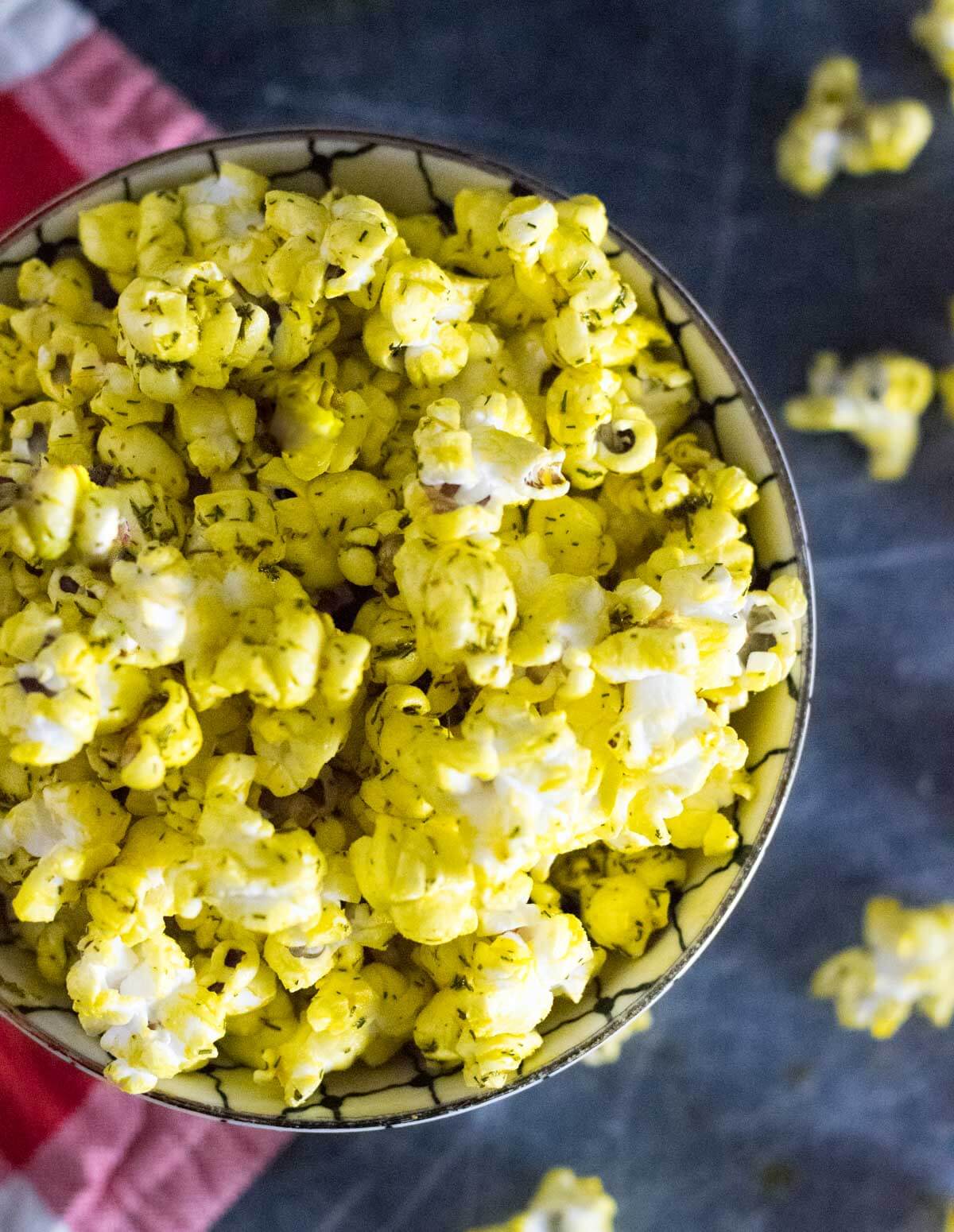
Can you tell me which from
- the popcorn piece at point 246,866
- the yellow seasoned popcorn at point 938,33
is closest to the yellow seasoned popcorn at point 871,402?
the yellow seasoned popcorn at point 938,33

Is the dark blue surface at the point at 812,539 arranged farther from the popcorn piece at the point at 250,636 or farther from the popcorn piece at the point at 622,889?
the popcorn piece at the point at 250,636

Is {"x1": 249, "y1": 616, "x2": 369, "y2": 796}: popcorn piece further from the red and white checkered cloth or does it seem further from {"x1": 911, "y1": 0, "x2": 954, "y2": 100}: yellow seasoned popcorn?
{"x1": 911, "y1": 0, "x2": 954, "y2": 100}: yellow seasoned popcorn

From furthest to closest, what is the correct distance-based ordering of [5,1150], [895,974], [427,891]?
1. [895,974]
2. [5,1150]
3. [427,891]

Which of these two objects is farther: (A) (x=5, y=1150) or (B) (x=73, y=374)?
(A) (x=5, y=1150)

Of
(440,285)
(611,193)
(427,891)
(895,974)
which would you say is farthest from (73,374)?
(895,974)

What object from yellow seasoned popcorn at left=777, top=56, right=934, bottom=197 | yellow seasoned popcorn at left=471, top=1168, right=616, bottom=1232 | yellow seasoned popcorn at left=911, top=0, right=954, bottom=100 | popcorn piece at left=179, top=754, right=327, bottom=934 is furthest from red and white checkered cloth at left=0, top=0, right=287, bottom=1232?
yellow seasoned popcorn at left=911, top=0, right=954, bottom=100

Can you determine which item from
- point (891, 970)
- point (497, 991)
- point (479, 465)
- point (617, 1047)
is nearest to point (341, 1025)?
point (497, 991)

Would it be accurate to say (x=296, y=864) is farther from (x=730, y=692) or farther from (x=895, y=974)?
(x=895, y=974)
